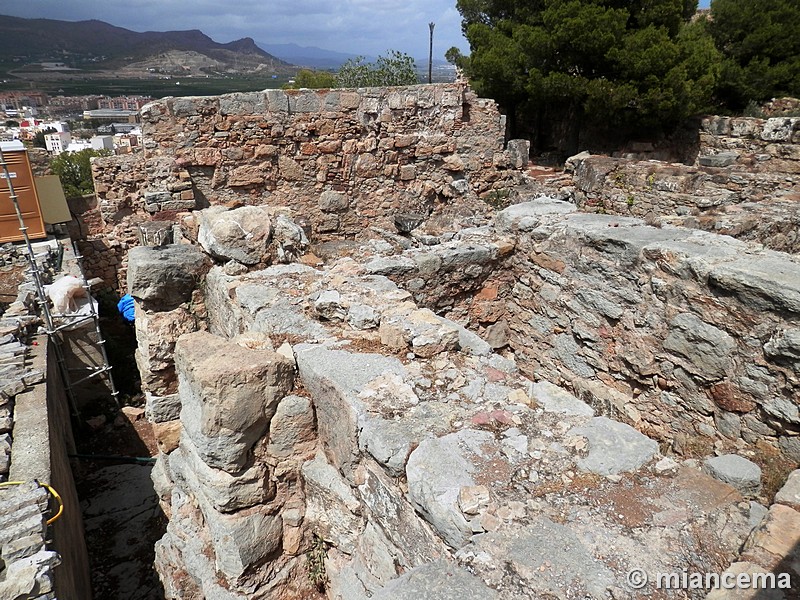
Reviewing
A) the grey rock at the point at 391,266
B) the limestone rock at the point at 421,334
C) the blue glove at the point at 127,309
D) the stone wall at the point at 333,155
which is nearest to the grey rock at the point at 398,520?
the limestone rock at the point at 421,334

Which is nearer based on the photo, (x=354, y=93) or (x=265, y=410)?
(x=265, y=410)

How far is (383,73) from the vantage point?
21328 millimetres

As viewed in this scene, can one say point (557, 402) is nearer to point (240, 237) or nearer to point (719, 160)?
point (240, 237)

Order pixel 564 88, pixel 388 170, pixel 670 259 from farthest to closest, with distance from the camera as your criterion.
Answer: pixel 564 88, pixel 388 170, pixel 670 259

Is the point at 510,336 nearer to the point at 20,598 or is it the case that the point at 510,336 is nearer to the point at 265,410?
the point at 265,410

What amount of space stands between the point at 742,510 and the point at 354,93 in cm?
681

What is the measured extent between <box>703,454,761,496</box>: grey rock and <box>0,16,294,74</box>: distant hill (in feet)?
384

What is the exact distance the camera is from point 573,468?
229 centimetres

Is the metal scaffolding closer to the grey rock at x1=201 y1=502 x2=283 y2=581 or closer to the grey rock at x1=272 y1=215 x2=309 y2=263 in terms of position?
the grey rock at x1=272 y1=215 x2=309 y2=263

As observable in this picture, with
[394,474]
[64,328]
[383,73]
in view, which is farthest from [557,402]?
[383,73]

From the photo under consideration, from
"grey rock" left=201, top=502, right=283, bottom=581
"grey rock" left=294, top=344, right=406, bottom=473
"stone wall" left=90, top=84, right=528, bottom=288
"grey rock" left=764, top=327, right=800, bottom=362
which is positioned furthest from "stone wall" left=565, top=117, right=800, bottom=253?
"grey rock" left=201, top=502, right=283, bottom=581

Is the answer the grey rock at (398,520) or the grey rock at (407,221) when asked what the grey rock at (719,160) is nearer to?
the grey rock at (407,221)

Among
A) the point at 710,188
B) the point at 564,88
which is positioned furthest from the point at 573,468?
the point at 564,88

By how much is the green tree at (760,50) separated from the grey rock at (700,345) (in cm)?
1534
